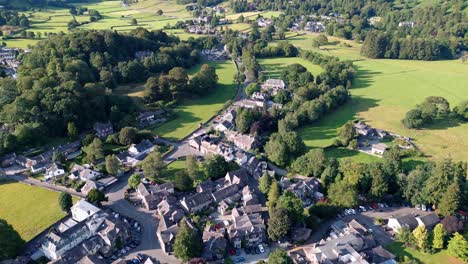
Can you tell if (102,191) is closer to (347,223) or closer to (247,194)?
(247,194)

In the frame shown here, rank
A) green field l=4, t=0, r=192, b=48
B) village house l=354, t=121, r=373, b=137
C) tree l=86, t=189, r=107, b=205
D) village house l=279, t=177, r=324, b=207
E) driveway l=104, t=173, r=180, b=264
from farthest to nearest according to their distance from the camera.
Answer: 1. green field l=4, t=0, r=192, b=48
2. village house l=354, t=121, r=373, b=137
3. village house l=279, t=177, r=324, b=207
4. tree l=86, t=189, r=107, b=205
5. driveway l=104, t=173, r=180, b=264

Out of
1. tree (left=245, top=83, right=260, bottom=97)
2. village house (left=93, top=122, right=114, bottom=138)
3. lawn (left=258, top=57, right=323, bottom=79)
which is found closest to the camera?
village house (left=93, top=122, right=114, bottom=138)

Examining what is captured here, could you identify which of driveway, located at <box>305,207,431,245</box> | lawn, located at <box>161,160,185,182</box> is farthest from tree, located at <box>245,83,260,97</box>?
driveway, located at <box>305,207,431,245</box>

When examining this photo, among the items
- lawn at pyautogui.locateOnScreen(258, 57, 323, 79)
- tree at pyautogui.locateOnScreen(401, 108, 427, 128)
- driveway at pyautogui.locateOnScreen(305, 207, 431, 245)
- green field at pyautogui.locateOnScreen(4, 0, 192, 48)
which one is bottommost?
driveway at pyautogui.locateOnScreen(305, 207, 431, 245)

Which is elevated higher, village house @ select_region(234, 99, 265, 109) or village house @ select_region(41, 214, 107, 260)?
village house @ select_region(234, 99, 265, 109)

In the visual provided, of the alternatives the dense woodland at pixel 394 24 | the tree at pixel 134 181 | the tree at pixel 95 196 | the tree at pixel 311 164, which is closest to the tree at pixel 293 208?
the tree at pixel 311 164

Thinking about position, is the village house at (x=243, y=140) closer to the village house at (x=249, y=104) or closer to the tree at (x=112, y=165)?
the village house at (x=249, y=104)

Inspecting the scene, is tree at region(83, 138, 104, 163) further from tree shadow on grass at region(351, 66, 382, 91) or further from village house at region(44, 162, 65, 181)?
tree shadow on grass at region(351, 66, 382, 91)

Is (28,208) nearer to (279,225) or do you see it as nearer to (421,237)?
(279,225)

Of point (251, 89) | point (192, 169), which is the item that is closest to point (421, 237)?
point (192, 169)

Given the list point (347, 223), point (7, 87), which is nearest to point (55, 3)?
point (7, 87)
